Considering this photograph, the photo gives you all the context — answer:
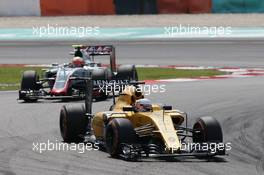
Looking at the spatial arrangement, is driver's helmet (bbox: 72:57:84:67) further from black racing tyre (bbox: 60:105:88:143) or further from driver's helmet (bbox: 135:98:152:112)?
driver's helmet (bbox: 135:98:152:112)

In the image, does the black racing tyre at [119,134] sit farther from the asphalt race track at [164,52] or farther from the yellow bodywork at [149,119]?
the asphalt race track at [164,52]

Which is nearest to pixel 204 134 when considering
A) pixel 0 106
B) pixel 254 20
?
pixel 0 106

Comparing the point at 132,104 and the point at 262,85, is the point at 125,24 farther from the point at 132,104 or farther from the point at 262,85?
the point at 132,104

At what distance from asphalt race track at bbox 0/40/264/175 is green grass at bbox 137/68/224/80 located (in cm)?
224

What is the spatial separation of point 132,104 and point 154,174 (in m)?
2.98

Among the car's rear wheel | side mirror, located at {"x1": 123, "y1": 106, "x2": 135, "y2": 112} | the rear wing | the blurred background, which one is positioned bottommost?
side mirror, located at {"x1": 123, "y1": 106, "x2": 135, "y2": 112}

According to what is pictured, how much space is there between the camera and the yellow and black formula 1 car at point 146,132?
12344 mm

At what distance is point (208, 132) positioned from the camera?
503 inches

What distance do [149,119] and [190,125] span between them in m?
3.53

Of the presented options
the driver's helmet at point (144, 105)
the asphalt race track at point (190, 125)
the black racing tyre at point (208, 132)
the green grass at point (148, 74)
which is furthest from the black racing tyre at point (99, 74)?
the black racing tyre at point (208, 132)

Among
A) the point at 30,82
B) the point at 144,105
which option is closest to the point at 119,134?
the point at 144,105

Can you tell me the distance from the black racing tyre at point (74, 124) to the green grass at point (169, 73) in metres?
12.0

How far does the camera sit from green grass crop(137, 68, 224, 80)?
88.1 feet

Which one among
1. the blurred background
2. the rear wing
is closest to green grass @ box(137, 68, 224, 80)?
the rear wing
